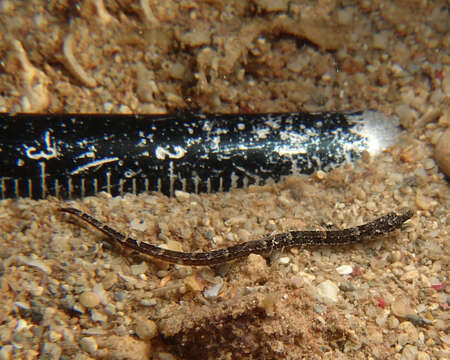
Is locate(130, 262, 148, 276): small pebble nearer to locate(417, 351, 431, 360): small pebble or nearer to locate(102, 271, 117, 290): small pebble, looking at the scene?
locate(102, 271, 117, 290): small pebble

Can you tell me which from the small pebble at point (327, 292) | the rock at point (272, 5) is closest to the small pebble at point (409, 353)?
the small pebble at point (327, 292)

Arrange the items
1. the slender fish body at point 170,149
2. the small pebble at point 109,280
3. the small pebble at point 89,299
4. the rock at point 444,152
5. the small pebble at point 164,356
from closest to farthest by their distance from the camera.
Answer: the small pebble at point 164,356 < the small pebble at point 89,299 < the small pebble at point 109,280 < the slender fish body at point 170,149 < the rock at point 444,152

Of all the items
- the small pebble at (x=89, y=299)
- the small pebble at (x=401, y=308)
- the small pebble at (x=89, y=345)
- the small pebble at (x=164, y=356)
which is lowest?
the small pebble at (x=164, y=356)

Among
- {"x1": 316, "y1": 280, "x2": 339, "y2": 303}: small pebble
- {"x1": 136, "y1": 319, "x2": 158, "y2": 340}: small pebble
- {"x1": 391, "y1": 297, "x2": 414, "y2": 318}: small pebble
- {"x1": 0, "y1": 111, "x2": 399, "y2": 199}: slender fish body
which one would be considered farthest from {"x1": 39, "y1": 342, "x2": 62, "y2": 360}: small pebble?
{"x1": 391, "y1": 297, "x2": 414, "y2": 318}: small pebble

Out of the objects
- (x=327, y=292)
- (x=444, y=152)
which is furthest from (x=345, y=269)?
(x=444, y=152)

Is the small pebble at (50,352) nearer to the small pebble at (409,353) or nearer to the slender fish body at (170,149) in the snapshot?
the slender fish body at (170,149)

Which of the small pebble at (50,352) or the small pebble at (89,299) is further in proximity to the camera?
the small pebble at (89,299)
